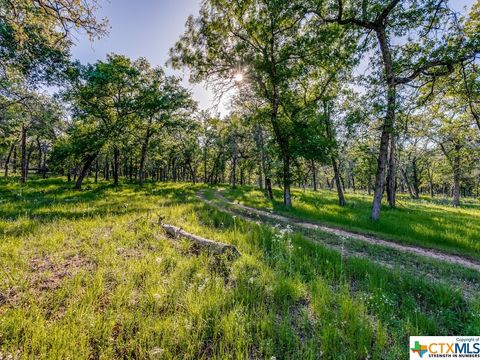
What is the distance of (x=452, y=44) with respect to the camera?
1029 cm

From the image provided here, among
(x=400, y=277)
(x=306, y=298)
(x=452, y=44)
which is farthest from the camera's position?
(x=452, y=44)

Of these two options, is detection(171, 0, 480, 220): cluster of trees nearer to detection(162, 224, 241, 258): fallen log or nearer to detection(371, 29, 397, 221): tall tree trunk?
detection(371, 29, 397, 221): tall tree trunk

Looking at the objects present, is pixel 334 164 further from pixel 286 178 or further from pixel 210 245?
pixel 210 245

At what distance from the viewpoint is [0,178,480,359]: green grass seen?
2.84 meters

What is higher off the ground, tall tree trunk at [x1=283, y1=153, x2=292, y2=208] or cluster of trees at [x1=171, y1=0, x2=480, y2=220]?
cluster of trees at [x1=171, y1=0, x2=480, y2=220]

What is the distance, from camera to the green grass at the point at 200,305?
9.32ft

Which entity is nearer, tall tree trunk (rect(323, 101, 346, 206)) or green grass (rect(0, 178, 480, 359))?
green grass (rect(0, 178, 480, 359))

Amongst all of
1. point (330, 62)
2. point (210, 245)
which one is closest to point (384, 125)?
point (330, 62)

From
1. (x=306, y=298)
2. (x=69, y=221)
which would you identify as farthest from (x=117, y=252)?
(x=306, y=298)

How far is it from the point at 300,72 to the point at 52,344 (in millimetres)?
16520

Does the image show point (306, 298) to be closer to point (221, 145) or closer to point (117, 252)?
point (117, 252)

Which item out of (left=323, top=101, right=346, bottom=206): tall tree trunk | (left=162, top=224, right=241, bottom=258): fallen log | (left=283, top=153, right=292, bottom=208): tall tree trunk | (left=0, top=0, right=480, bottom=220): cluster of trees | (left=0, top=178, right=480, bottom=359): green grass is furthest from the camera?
(left=323, top=101, right=346, bottom=206): tall tree trunk

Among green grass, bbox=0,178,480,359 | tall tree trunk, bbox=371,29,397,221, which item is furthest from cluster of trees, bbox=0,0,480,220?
green grass, bbox=0,178,480,359

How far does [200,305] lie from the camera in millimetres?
3475
